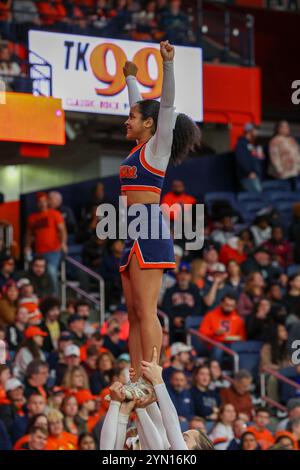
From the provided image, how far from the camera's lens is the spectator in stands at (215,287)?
14641 mm

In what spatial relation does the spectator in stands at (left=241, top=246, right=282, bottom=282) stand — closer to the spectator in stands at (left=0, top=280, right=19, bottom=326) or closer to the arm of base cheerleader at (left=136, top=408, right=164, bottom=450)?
the spectator in stands at (left=0, top=280, right=19, bottom=326)

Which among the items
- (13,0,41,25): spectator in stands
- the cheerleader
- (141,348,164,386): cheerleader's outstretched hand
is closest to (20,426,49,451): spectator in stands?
the cheerleader

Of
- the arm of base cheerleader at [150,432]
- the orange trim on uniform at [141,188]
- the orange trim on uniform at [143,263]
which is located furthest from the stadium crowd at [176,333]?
the arm of base cheerleader at [150,432]

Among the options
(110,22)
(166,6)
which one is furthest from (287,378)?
(166,6)

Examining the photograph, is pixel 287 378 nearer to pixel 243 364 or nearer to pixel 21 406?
pixel 243 364

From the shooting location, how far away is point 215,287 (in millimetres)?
14648

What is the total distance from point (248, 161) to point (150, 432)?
11512 millimetres

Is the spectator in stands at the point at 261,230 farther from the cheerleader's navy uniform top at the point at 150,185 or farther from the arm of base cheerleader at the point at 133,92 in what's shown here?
the cheerleader's navy uniform top at the point at 150,185

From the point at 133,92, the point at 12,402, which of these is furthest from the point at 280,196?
the point at 133,92

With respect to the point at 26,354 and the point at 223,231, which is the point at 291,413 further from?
the point at 223,231

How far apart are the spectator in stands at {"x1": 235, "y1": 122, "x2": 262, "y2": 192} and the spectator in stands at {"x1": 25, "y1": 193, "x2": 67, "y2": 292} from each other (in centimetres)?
348

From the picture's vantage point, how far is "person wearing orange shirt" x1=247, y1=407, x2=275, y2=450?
1198 cm

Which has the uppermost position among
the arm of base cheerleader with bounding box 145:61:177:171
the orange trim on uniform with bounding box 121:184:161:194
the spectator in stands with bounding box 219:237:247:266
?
the arm of base cheerleader with bounding box 145:61:177:171
